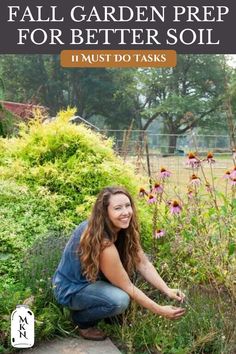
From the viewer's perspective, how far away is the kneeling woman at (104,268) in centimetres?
285

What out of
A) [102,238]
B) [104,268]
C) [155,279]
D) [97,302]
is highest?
[102,238]

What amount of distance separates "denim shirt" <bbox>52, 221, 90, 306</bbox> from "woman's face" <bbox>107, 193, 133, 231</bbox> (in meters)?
0.22

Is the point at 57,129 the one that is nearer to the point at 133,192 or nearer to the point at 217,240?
the point at 133,192

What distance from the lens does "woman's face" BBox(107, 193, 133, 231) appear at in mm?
2891

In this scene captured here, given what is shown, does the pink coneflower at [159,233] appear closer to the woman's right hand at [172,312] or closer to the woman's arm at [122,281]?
the woman's arm at [122,281]

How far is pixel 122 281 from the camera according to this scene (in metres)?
2.88

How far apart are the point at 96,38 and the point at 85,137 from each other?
154 centimetres

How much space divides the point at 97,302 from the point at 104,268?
0.22 metres

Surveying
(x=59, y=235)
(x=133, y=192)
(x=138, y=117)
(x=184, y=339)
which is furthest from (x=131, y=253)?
(x=138, y=117)

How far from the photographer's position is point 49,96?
42000 millimetres

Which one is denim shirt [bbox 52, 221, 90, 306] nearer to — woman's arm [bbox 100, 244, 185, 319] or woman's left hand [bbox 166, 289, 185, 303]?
woman's arm [bbox 100, 244, 185, 319]

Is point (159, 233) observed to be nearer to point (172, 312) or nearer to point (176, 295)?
point (176, 295)

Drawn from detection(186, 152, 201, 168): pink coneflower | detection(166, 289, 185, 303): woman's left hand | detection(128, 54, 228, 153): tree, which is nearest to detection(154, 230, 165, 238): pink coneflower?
detection(186, 152, 201, 168): pink coneflower

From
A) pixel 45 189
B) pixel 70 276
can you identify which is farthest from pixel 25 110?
pixel 70 276
